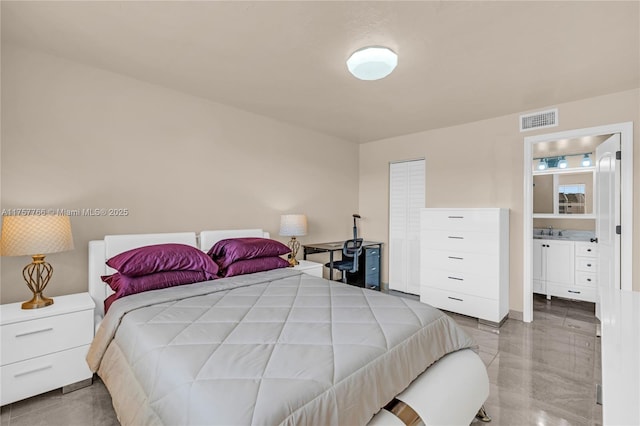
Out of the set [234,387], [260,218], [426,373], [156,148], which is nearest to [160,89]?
[156,148]

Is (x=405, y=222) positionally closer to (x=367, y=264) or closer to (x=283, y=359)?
(x=367, y=264)

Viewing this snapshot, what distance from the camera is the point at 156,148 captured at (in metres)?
2.78

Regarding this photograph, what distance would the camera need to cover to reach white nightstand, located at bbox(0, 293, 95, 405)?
5.74 feet

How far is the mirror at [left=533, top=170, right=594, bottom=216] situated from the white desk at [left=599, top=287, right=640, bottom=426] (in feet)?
12.9

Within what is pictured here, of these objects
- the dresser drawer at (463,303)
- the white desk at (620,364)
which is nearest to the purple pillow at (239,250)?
the dresser drawer at (463,303)

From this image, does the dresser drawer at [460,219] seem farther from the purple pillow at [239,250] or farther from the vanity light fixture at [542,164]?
the vanity light fixture at [542,164]

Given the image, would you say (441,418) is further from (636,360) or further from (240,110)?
(240,110)

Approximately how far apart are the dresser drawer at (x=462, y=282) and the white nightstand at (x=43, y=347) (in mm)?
3419

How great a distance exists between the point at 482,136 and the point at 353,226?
7.33 ft

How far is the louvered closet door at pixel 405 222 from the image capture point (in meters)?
4.34

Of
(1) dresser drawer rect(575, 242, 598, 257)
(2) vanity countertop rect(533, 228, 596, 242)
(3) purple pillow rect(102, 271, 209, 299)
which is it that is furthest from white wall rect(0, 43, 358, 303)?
(1) dresser drawer rect(575, 242, 598, 257)

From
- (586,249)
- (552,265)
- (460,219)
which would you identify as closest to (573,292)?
(552,265)

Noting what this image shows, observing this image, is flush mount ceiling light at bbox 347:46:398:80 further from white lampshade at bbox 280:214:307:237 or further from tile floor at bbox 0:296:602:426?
tile floor at bbox 0:296:602:426

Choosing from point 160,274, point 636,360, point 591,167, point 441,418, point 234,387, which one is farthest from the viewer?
point 591,167
